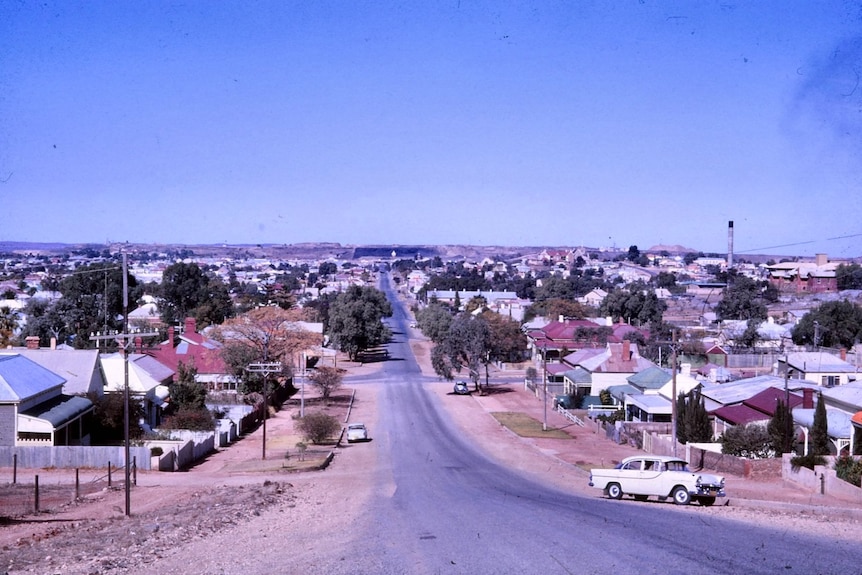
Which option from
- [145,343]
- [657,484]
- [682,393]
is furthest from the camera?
[145,343]

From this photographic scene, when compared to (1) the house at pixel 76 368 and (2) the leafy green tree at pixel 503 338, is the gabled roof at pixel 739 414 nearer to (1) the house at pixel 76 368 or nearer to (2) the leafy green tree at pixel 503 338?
(2) the leafy green tree at pixel 503 338

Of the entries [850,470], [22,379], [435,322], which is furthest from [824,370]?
[435,322]

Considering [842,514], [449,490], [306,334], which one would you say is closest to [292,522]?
[449,490]

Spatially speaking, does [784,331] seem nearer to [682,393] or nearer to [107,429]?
[682,393]

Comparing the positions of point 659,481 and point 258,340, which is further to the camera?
point 258,340

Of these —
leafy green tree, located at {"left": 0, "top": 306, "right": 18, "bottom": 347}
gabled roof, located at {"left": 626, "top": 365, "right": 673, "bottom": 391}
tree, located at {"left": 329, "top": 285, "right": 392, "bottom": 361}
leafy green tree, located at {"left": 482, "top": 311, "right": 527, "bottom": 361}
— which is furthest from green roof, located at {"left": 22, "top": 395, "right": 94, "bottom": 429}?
tree, located at {"left": 329, "top": 285, "right": 392, "bottom": 361}

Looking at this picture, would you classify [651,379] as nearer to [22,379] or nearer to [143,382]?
[143,382]

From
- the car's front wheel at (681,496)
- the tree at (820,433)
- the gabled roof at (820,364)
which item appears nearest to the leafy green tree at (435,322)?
the gabled roof at (820,364)

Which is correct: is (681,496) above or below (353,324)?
above
